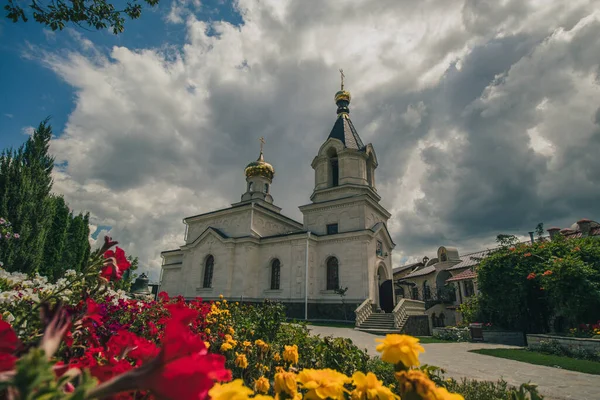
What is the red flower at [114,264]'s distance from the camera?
1427 mm

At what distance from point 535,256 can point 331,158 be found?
14.4 meters

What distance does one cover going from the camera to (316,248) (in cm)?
2139

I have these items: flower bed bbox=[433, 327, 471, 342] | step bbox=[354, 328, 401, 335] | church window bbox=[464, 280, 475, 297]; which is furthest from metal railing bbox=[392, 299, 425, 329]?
church window bbox=[464, 280, 475, 297]

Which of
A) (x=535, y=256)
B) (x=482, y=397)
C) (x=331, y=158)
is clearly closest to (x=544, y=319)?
(x=535, y=256)

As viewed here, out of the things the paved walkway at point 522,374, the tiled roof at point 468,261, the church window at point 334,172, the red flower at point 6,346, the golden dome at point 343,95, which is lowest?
the paved walkway at point 522,374

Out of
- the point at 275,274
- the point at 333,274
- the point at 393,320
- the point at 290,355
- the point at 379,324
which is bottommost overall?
the point at 379,324

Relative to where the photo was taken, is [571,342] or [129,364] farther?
[571,342]

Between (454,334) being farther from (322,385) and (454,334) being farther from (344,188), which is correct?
(322,385)

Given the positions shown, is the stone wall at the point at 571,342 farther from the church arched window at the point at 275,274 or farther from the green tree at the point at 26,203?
the green tree at the point at 26,203

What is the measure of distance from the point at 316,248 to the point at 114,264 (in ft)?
66.5

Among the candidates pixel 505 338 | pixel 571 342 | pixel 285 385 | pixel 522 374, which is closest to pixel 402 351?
pixel 285 385

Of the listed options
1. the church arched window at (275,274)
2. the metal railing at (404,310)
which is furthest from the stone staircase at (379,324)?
the church arched window at (275,274)

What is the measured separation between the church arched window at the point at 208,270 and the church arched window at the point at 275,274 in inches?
193

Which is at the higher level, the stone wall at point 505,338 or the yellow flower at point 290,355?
the yellow flower at point 290,355
